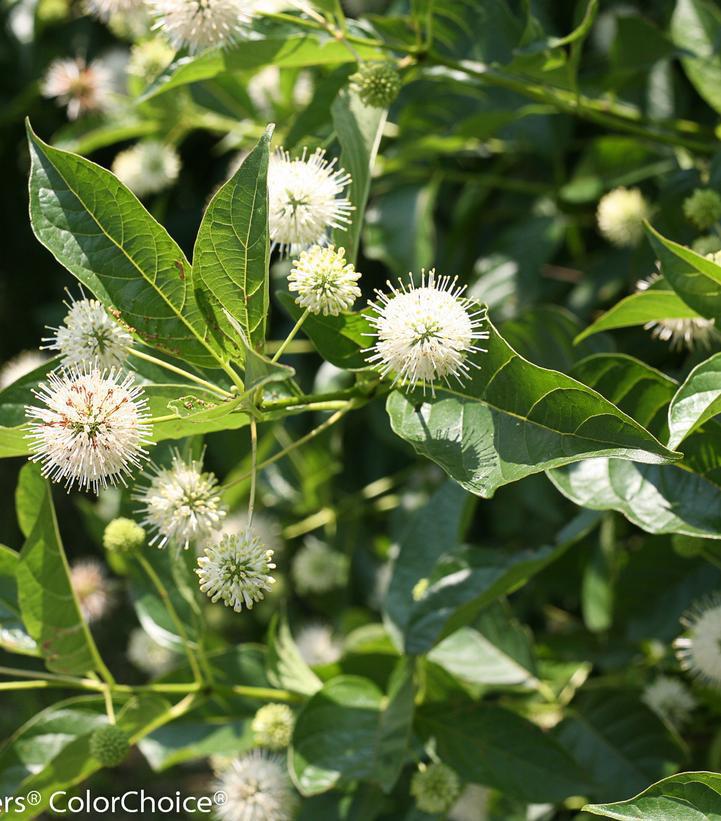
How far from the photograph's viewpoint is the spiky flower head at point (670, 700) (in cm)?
218

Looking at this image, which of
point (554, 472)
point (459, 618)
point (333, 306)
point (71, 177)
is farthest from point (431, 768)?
point (71, 177)

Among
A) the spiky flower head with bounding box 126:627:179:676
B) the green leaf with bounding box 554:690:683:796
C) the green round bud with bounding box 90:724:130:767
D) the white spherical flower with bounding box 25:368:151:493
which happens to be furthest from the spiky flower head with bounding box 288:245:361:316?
the spiky flower head with bounding box 126:627:179:676

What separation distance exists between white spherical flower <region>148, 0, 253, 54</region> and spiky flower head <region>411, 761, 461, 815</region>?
1499 mm

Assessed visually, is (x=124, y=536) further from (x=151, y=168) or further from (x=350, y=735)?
(x=151, y=168)

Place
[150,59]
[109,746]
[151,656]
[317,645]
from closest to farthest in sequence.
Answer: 1. [109,746]
2. [150,59]
3. [317,645]
4. [151,656]

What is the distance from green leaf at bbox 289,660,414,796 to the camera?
178 cm

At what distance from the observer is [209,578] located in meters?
1.32

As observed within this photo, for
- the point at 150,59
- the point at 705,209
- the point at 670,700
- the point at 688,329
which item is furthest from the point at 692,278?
the point at 150,59

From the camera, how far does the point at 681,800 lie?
129 cm

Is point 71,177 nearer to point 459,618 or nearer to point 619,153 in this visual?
point 459,618

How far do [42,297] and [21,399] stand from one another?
2.57 meters

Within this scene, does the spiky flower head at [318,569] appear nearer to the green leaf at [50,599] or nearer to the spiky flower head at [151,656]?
the spiky flower head at [151,656]

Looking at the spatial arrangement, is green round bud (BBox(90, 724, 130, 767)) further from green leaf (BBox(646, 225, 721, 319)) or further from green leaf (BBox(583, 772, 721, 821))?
green leaf (BBox(646, 225, 721, 319))

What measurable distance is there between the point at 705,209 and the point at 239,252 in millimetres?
1027
